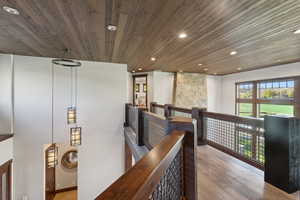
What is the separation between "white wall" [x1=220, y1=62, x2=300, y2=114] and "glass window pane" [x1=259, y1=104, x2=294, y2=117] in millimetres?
1226

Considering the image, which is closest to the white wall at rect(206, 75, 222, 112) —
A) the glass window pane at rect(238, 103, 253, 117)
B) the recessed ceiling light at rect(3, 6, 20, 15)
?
the glass window pane at rect(238, 103, 253, 117)

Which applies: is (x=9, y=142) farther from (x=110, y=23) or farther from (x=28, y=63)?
(x=110, y=23)

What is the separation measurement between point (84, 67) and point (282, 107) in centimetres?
785

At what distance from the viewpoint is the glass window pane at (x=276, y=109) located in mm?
5637

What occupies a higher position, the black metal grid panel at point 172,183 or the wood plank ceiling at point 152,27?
the wood plank ceiling at point 152,27

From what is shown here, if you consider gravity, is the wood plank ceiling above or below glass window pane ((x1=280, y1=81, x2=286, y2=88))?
above

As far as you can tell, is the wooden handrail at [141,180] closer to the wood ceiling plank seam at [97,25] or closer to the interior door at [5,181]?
the wood ceiling plank seam at [97,25]

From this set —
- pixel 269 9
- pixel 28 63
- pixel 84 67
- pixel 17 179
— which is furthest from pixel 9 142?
pixel 269 9

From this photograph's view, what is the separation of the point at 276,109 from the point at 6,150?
966 centimetres

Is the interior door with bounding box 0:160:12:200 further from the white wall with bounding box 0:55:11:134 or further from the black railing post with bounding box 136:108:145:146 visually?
the black railing post with bounding box 136:108:145:146

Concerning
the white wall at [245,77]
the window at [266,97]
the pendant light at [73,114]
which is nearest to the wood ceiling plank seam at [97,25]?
the pendant light at [73,114]

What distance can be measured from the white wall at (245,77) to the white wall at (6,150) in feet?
30.5

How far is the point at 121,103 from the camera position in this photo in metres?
5.73

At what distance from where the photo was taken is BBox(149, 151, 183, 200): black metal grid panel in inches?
33.8
